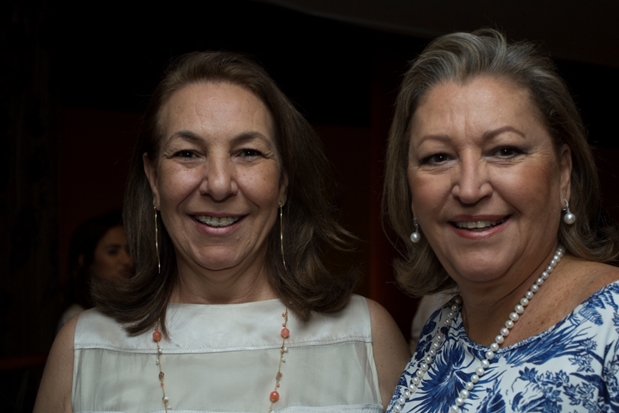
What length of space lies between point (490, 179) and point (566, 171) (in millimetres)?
225

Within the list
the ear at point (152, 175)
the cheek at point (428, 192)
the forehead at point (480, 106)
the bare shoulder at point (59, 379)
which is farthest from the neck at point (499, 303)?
the bare shoulder at point (59, 379)

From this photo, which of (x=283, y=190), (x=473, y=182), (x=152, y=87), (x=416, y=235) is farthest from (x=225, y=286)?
(x=152, y=87)

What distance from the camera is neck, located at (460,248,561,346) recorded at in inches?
69.1

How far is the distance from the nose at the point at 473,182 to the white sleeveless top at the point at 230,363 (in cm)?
73

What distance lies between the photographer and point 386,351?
90.8 inches

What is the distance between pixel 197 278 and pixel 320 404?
514 mm

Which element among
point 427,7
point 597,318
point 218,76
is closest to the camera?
point 597,318

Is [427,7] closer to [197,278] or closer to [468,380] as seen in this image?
[197,278]

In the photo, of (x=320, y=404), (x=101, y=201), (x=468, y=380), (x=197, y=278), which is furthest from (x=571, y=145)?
(x=101, y=201)

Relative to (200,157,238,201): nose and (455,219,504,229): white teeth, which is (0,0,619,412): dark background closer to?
(200,157,238,201): nose

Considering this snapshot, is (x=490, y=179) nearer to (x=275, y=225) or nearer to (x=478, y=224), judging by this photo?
(x=478, y=224)

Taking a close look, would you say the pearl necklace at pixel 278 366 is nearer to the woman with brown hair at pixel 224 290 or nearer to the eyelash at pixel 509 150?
the woman with brown hair at pixel 224 290

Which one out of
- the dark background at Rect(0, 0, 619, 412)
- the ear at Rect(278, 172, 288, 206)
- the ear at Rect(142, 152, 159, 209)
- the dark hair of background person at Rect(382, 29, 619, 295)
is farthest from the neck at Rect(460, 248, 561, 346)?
the dark background at Rect(0, 0, 619, 412)

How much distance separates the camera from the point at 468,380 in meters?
1.79
